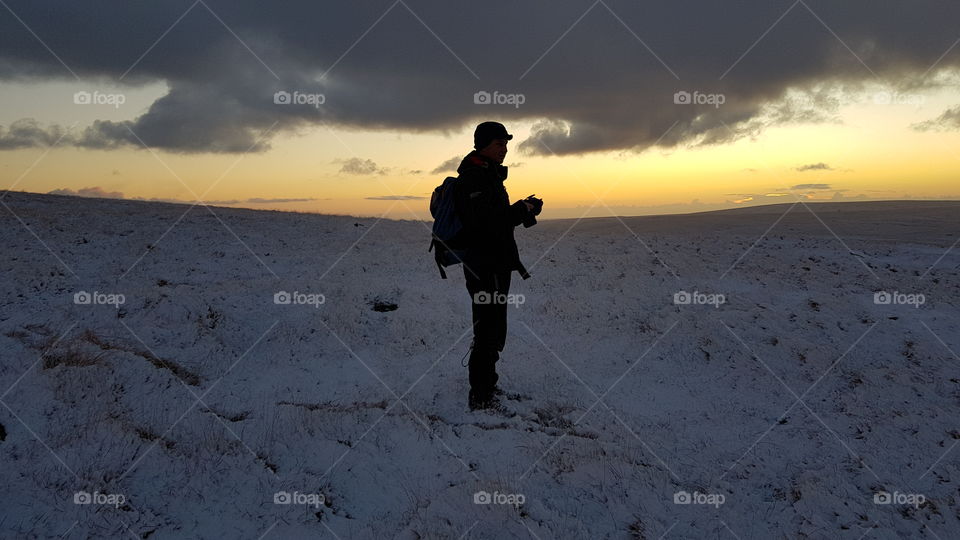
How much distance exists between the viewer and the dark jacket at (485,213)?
250 inches

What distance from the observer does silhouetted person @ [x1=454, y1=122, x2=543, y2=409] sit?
638 centimetres

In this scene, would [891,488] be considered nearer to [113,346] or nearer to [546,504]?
[546,504]
